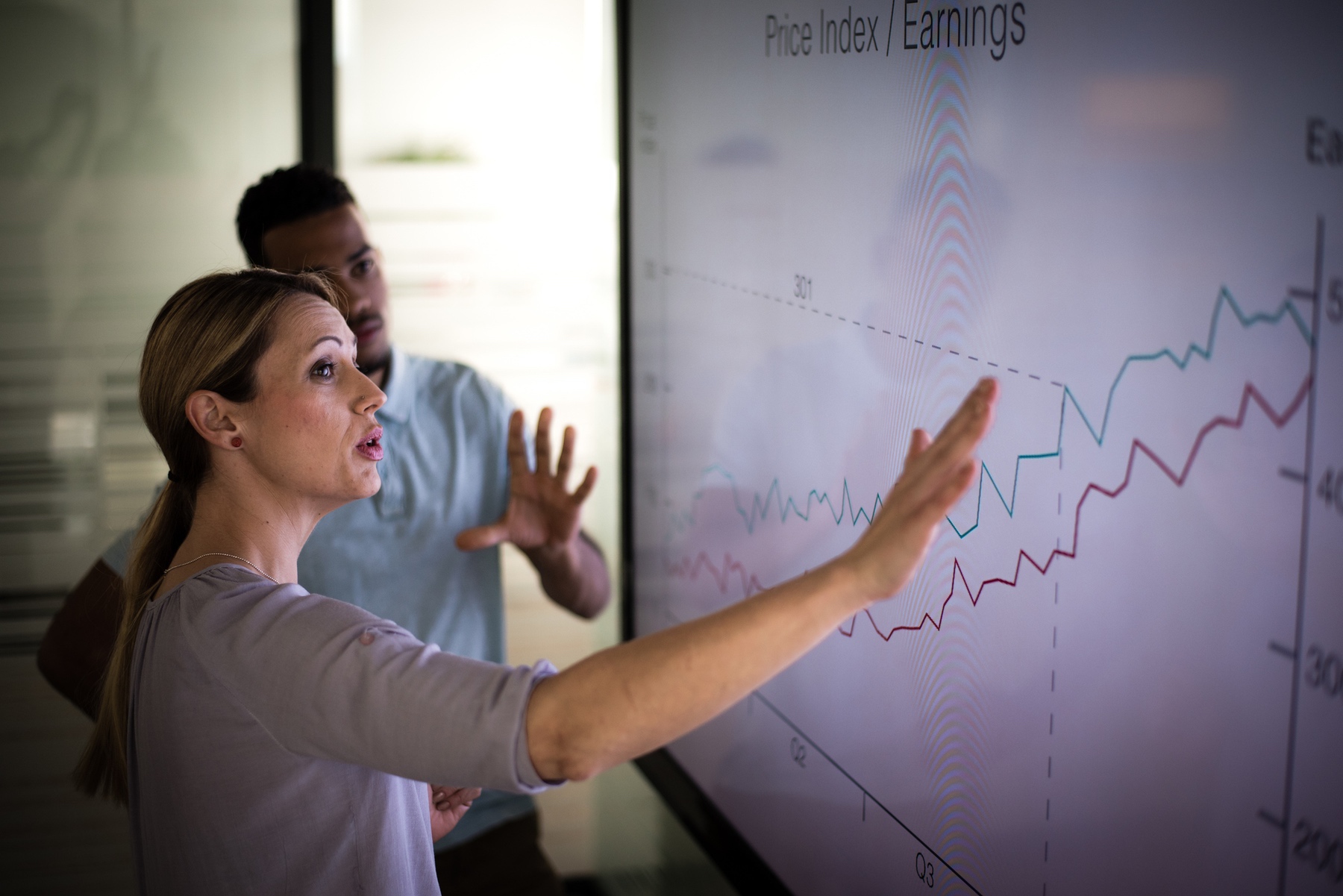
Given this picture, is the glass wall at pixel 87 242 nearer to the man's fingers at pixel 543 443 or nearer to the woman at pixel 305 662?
the man's fingers at pixel 543 443

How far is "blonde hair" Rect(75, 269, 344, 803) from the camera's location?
1082 millimetres

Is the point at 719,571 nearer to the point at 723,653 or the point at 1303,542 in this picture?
the point at 723,653

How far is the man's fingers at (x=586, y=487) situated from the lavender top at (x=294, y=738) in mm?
571

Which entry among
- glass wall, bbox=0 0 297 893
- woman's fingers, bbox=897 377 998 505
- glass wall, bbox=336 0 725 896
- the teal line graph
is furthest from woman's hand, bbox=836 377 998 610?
glass wall, bbox=0 0 297 893

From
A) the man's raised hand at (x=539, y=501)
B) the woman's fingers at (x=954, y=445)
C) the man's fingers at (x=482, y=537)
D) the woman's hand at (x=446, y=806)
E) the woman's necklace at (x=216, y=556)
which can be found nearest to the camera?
A: the woman's fingers at (x=954, y=445)

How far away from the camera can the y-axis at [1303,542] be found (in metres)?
0.65

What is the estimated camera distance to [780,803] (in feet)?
4.73

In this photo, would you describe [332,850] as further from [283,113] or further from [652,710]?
[283,113]

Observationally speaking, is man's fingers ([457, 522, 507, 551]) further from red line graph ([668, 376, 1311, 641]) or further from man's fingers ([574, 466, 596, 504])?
red line graph ([668, 376, 1311, 641])

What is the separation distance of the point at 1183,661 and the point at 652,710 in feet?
1.15

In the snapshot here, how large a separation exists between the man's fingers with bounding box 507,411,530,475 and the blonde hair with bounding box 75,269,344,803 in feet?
1.56

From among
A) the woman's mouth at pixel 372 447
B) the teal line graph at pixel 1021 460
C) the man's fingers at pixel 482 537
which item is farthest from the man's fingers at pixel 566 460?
the woman's mouth at pixel 372 447

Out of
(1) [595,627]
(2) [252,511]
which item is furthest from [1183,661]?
(1) [595,627]

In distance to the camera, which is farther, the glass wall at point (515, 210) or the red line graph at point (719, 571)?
the glass wall at point (515, 210)
